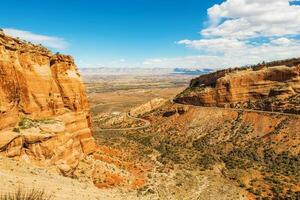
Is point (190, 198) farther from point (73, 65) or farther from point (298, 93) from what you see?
point (298, 93)

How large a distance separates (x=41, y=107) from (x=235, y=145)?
45.5m

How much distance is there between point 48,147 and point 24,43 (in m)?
12.5

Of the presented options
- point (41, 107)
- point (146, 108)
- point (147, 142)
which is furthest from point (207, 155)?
point (146, 108)

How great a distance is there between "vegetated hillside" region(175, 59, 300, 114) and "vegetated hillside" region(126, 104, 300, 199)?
3.54 m

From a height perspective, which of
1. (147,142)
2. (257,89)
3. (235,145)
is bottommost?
(147,142)

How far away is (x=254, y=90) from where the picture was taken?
89.1m

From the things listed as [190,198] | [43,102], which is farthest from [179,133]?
[43,102]

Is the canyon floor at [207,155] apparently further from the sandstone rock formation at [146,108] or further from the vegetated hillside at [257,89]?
the sandstone rock formation at [146,108]

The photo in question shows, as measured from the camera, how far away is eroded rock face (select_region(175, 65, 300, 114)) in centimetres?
8106

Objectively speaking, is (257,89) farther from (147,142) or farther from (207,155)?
(147,142)

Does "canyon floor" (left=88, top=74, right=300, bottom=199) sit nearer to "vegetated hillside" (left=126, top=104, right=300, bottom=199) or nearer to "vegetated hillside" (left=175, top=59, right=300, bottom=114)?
"vegetated hillside" (left=126, top=104, right=300, bottom=199)

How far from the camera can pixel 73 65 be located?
4669 centimetres

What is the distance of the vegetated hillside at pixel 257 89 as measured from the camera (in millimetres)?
81125

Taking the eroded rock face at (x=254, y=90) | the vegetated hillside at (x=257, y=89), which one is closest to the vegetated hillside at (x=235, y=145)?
the vegetated hillside at (x=257, y=89)
